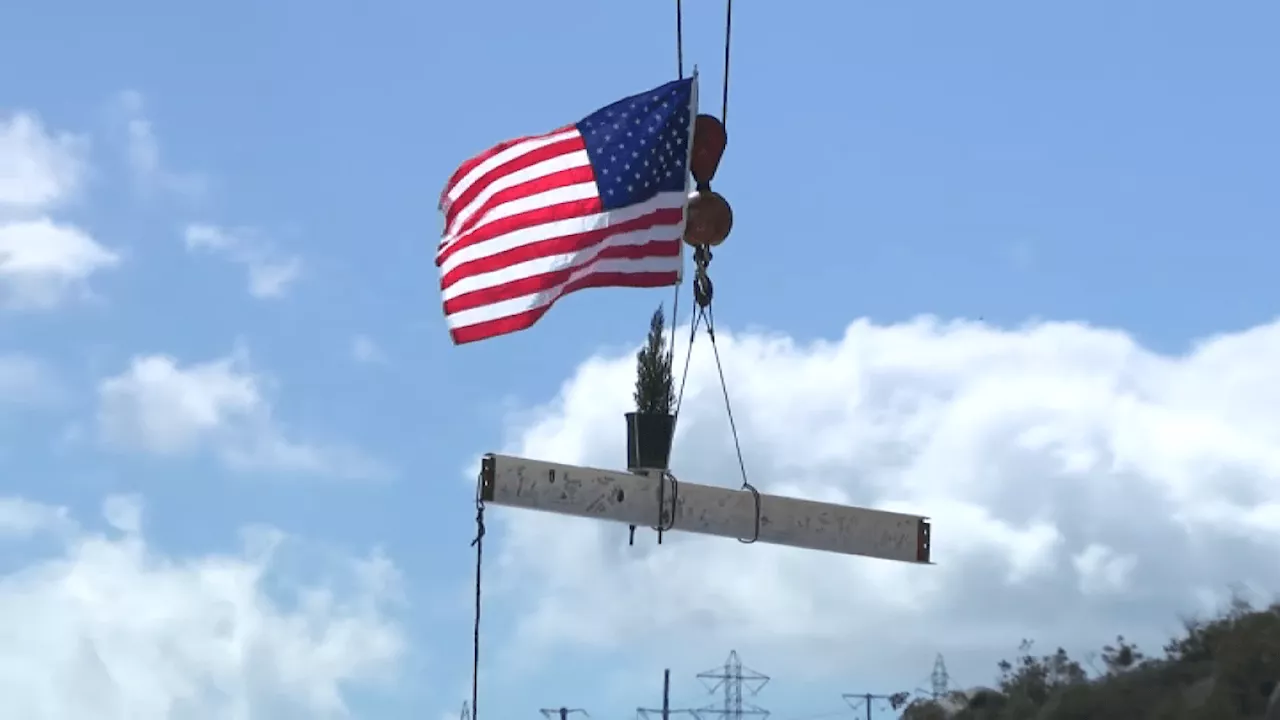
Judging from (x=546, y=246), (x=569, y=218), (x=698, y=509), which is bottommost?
(x=698, y=509)

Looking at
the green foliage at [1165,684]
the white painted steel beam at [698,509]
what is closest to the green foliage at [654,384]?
the white painted steel beam at [698,509]

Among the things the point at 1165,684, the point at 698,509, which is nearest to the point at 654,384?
the point at 698,509

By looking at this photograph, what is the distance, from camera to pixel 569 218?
1725cm

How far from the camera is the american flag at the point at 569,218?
1708 cm

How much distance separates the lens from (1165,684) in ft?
137

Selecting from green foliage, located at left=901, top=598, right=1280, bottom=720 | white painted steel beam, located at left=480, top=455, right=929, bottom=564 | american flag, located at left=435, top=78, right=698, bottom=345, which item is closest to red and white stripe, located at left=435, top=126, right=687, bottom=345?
american flag, located at left=435, top=78, right=698, bottom=345

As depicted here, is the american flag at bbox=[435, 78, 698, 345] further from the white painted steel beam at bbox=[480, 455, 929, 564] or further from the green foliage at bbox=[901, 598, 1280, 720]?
the green foliage at bbox=[901, 598, 1280, 720]

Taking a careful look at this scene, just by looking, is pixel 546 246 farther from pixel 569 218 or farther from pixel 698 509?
pixel 698 509

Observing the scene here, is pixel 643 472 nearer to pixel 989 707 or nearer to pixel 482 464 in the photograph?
pixel 482 464

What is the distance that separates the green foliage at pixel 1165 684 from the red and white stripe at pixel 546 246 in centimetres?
2148

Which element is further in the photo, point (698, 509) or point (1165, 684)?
point (1165, 684)

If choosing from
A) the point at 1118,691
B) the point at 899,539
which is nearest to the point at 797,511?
the point at 899,539

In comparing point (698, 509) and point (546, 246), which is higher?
point (546, 246)

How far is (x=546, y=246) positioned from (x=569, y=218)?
30cm
